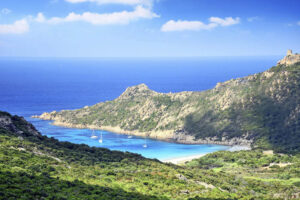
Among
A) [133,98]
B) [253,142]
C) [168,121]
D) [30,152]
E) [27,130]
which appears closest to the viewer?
[30,152]

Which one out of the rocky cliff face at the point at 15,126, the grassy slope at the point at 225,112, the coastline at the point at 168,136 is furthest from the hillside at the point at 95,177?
the grassy slope at the point at 225,112

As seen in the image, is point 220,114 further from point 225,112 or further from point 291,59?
point 291,59

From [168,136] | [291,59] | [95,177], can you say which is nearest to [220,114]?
[168,136]

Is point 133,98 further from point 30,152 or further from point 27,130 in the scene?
point 30,152

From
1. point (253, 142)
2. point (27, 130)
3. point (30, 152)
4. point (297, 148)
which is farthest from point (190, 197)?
point (253, 142)

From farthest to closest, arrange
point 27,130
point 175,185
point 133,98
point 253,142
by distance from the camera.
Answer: point 133,98
point 253,142
point 27,130
point 175,185

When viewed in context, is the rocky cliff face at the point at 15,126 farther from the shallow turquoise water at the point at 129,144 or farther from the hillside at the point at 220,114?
the hillside at the point at 220,114

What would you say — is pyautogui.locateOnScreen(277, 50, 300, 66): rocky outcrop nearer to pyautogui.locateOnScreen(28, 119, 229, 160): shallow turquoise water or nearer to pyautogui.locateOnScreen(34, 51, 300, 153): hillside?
pyautogui.locateOnScreen(34, 51, 300, 153): hillside
